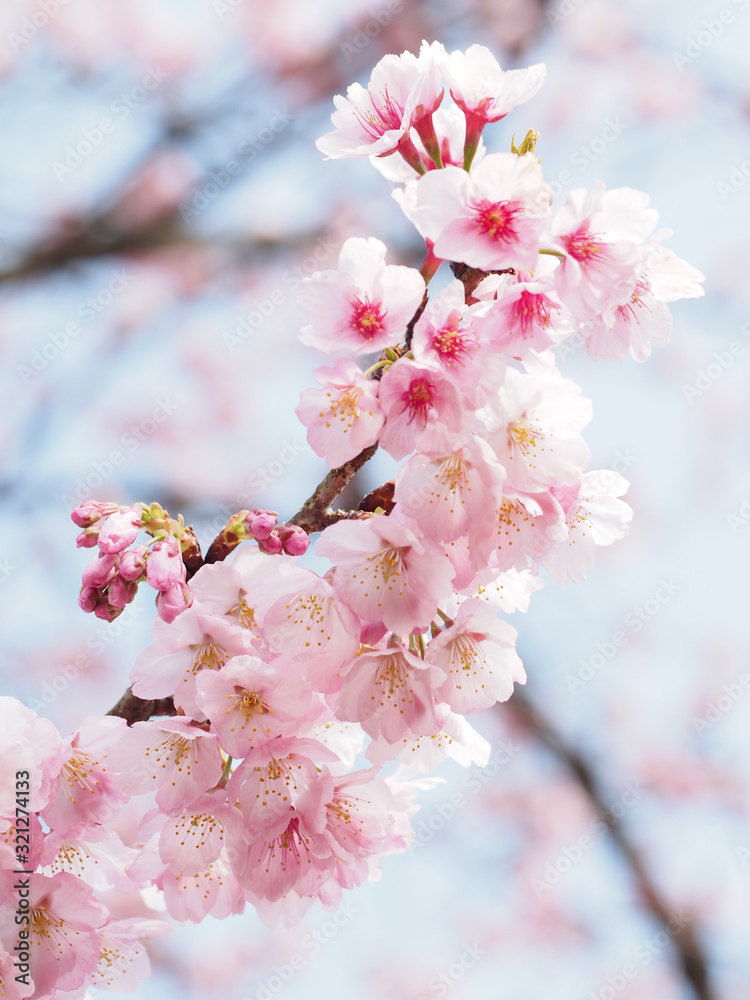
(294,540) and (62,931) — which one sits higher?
(294,540)

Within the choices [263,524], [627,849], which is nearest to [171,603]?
[263,524]

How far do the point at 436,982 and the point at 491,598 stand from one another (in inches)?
261

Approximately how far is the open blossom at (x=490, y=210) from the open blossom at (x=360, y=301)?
0.25 ft

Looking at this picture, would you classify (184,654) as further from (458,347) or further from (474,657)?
(458,347)

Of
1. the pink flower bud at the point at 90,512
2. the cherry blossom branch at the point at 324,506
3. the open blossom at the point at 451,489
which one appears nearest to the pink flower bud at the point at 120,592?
the pink flower bud at the point at 90,512

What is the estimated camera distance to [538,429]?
1.00 metres

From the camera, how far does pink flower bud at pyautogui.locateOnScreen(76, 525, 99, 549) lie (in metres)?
1.07

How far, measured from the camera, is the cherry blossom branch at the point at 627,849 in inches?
148

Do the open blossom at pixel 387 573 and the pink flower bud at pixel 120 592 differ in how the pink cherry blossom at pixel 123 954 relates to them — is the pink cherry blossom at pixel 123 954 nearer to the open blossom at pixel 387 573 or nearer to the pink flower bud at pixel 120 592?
the pink flower bud at pixel 120 592

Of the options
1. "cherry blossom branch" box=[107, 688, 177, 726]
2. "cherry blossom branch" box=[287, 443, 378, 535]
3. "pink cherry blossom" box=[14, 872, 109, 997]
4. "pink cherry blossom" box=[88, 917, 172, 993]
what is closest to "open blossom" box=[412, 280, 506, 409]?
"cherry blossom branch" box=[287, 443, 378, 535]

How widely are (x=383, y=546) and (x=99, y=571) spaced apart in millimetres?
367

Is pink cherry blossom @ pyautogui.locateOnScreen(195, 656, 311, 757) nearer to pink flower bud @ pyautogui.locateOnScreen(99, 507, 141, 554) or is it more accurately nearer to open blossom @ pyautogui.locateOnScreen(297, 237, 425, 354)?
pink flower bud @ pyautogui.locateOnScreen(99, 507, 141, 554)

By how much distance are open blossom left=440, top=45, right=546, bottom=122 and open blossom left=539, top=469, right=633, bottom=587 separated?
0.51 m

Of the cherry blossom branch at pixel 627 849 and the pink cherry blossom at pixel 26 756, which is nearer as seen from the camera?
the pink cherry blossom at pixel 26 756
